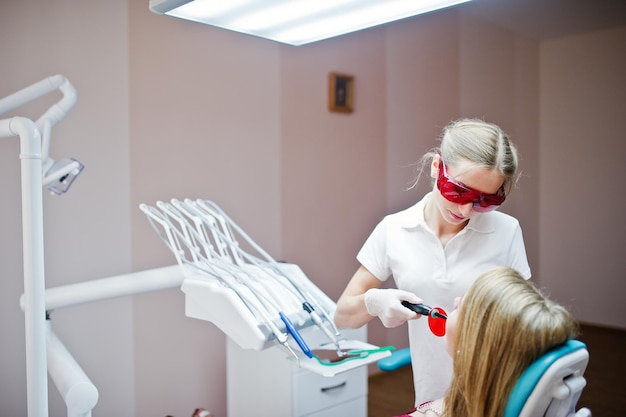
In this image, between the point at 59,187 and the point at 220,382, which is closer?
the point at 59,187

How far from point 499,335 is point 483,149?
431 mm

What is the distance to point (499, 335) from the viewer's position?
0.90 meters

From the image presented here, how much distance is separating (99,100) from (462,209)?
1549 millimetres

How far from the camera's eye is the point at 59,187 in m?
1.39

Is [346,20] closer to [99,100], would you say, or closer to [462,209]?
[462,209]

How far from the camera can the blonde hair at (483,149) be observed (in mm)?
1174

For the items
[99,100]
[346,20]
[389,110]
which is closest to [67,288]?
[99,100]

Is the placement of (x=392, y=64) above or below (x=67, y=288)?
above

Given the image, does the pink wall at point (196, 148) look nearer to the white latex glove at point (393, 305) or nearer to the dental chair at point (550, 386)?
the white latex glove at point (393, 305)

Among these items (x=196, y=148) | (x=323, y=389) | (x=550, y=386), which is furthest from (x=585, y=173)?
(x=550, y=386)

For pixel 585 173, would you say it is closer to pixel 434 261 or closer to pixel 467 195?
pixel 434 261

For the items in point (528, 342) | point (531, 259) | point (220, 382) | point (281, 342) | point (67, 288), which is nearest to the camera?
point (528, 342)

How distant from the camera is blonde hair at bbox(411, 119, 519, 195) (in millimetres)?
1174

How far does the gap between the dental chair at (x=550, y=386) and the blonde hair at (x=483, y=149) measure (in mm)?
431
